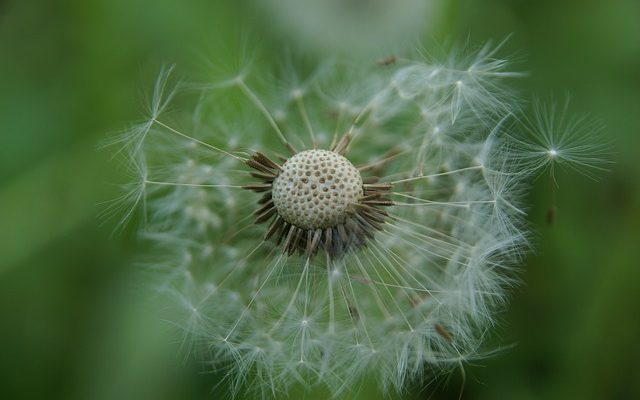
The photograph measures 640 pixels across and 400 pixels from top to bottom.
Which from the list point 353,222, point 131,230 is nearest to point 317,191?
point 353,222

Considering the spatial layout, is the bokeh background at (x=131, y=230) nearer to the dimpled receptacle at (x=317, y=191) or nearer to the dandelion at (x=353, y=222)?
the dandelion at (x=353, y=222)

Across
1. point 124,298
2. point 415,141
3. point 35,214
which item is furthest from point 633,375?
point 35,214

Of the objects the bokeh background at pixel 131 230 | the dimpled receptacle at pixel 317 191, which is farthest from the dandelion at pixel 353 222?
the bokeh background at pixel 131 230

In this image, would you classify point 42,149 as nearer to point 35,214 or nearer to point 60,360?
point 35,214

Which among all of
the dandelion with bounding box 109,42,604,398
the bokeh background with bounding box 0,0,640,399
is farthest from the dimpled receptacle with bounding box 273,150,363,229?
the bokeh background with bounding box 0,0,640,399

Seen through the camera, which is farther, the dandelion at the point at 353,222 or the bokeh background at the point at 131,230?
the bokeh background at the point at 131,230

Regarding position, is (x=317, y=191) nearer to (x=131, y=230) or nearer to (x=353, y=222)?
(x=353, y=222)
